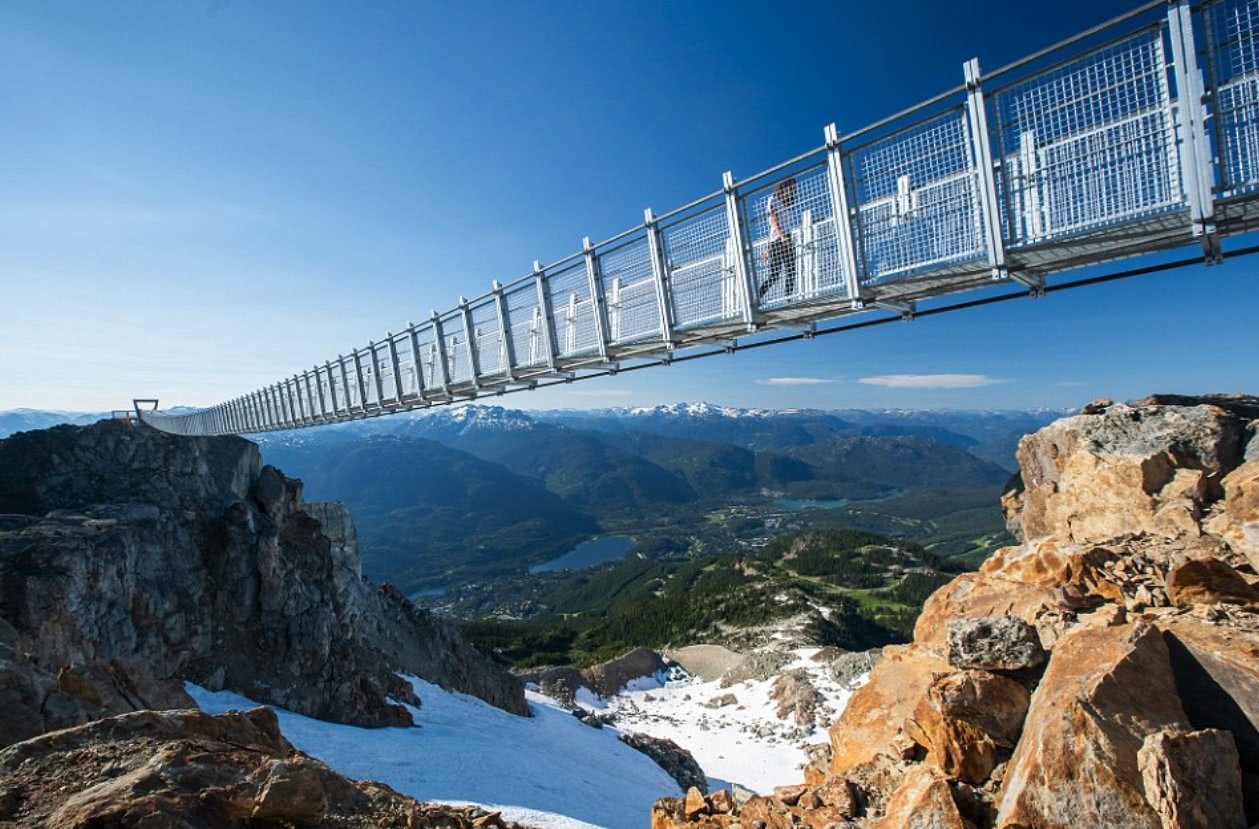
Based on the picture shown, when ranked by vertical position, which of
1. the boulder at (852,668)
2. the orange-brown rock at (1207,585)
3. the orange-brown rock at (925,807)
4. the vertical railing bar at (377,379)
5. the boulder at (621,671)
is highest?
the vertical railing bar at (377,379)

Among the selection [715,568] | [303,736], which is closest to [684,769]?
[303,736]

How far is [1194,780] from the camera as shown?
158 inches

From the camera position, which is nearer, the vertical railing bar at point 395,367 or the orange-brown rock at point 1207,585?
the orange-brown rock at point 1207,585

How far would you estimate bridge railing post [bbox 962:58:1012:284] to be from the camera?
560 centimetres

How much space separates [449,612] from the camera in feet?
533

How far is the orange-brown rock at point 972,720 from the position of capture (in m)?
5.36

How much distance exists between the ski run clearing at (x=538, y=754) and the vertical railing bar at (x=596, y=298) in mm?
10257

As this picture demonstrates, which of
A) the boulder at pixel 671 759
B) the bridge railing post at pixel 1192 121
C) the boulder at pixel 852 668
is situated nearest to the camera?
the bridge railing post at pixel 1192 121

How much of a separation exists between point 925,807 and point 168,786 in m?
5.96

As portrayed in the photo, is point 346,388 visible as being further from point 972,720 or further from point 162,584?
point 972,720

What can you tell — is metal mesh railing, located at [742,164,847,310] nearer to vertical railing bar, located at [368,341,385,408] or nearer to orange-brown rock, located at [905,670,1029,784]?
orange-brown rock, located at [905,670,1029,784]

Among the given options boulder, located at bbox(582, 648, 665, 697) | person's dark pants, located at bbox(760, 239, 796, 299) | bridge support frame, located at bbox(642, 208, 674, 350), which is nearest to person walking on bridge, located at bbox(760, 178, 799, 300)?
person's dark pants, located at bbox(760, 239, 796, 299)

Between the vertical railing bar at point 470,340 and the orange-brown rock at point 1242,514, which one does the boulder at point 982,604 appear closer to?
the orange-brown rock at point 1242,514

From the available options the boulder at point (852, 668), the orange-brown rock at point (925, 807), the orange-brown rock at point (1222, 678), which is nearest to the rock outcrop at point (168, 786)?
the orange-brown rock at point (925, 807)
